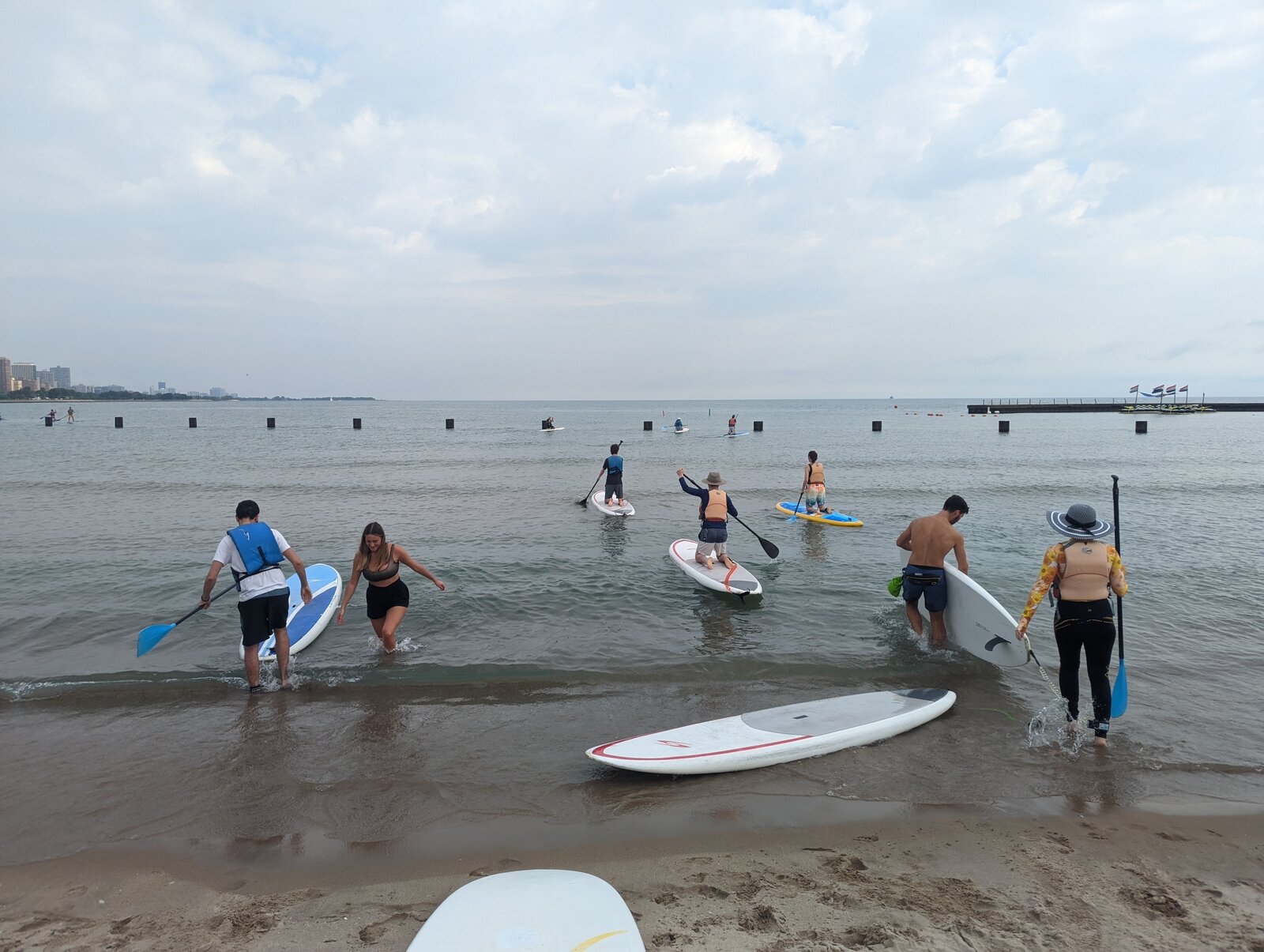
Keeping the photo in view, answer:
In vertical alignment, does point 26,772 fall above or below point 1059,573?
below

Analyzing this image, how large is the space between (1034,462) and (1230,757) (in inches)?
1265

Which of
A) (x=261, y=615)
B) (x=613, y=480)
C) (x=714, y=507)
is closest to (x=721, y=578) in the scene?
(x=714, y=507)

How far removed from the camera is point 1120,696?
5.97 metres

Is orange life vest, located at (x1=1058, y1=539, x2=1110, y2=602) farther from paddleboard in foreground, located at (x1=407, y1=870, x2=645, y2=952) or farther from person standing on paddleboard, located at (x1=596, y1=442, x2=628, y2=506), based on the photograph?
person standing on paddleboard, located at (x1=596, y1=442, x2=628, y2=506)

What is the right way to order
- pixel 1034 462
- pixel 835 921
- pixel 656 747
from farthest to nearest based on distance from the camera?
pixel 1034 462
pixel 656 747
pixel 835 921

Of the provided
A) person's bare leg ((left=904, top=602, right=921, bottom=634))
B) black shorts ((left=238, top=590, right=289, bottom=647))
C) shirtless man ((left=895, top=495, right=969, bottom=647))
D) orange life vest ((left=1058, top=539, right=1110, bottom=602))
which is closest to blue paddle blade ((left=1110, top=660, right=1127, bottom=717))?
orange life vest ((left=1058, top=539, right=1110, bottom=602))

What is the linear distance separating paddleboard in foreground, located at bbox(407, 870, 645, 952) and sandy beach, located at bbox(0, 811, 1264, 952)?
25 centimetres

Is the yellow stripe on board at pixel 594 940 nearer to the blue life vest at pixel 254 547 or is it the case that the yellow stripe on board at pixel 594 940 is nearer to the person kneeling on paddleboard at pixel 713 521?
the blue life vest at pixel 254 547

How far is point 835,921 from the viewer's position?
3609mm

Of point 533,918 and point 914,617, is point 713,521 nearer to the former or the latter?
point 914,617

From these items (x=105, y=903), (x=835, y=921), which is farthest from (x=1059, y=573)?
(x=105, y=903)

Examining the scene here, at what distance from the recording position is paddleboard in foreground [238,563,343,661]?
800 centimetres

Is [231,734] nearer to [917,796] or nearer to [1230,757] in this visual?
[917,796]

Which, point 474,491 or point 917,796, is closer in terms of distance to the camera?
point 917,796
